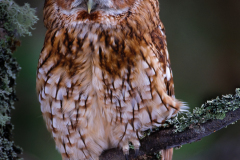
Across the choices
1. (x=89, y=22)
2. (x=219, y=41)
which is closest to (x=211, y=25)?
(x=219, y=41)

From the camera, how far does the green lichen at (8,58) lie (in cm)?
180

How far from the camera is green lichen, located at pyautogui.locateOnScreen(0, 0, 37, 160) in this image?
180cm

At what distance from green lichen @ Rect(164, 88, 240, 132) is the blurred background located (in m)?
1.63

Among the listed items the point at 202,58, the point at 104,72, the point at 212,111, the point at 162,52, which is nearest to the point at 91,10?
the point at 104,72

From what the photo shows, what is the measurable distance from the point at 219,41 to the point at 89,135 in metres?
2.25

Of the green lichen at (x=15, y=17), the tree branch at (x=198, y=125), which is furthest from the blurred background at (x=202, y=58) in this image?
the tree branch at (x=198, y=125)

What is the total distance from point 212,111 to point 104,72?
21.5 inches

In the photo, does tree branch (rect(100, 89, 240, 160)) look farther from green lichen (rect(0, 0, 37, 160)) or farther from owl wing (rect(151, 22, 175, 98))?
green lichen (rect(0, 0, 37, 160))

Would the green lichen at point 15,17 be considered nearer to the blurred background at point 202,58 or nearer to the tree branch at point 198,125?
the tree branch at point 198,125

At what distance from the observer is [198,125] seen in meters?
1.49

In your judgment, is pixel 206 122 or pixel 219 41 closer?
pixel 206 122

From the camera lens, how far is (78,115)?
170 centimetres

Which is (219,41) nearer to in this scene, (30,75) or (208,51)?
(208,51)

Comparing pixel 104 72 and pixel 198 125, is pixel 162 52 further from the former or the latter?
pixel 198 125
